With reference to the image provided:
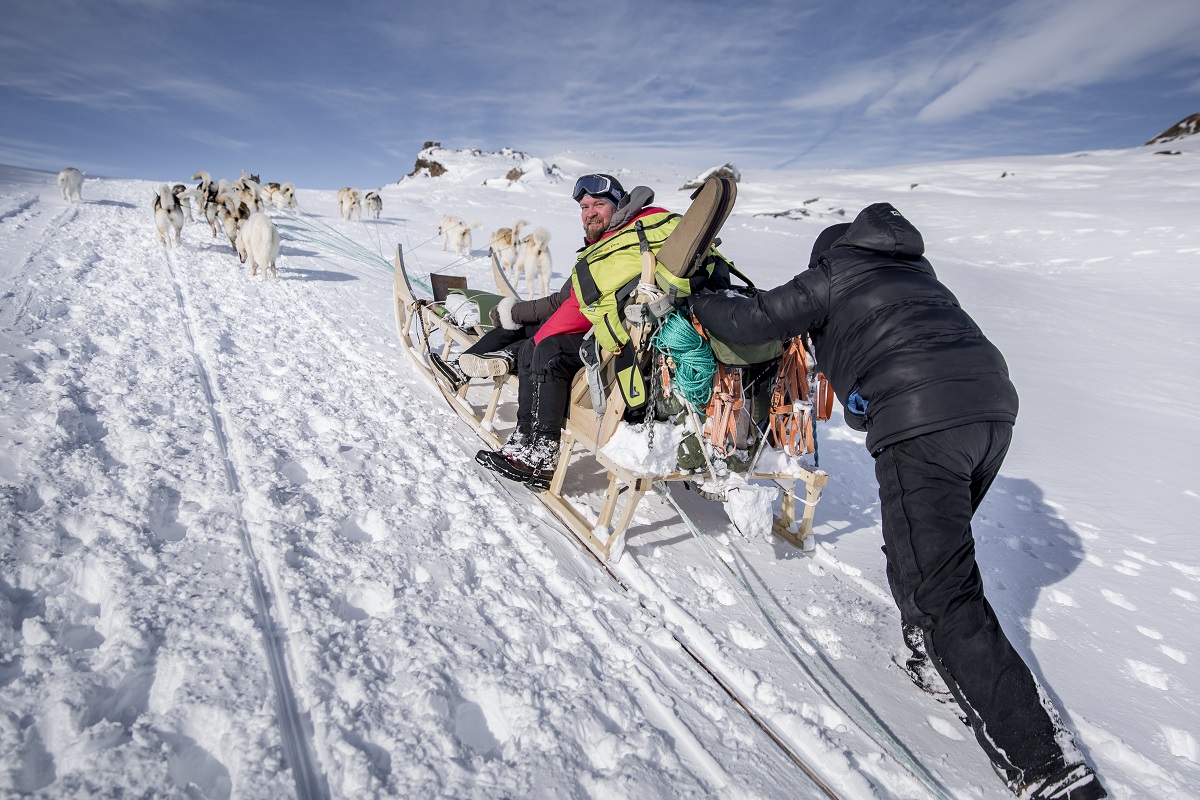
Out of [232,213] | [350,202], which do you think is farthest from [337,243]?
[350,202]

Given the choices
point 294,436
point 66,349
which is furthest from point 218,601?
point 66,349

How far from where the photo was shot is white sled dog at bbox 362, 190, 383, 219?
62.3 ft

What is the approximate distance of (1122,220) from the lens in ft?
54.2

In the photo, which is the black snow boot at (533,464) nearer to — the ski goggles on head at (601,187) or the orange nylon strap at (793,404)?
the orange nylon strap at (793,404)

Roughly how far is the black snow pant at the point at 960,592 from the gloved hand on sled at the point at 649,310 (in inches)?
37.8

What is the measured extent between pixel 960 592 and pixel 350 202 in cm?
1963

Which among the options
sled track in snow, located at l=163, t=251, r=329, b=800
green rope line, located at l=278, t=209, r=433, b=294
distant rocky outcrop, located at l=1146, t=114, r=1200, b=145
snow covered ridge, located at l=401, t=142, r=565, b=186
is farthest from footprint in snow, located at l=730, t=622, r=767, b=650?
distant rocky outcrop, located at l=1146, t=114, r=1200, b=145

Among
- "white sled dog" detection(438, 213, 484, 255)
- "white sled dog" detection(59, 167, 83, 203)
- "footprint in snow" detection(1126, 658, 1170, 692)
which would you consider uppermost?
"white sled dog" detection(59, 167, 83, 203)

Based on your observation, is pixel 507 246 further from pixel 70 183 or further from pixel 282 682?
pixel 70 183

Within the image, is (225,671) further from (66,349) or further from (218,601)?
(66,349)

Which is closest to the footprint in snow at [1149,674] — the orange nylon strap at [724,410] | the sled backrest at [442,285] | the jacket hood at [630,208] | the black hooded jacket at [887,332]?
the black hooded jacket at [887,332]

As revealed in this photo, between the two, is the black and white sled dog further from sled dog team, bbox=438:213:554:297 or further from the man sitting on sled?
the man sitting on sled

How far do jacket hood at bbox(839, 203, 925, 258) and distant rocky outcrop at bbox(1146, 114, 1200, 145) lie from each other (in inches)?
1969

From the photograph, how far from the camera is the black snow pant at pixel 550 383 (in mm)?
2953
